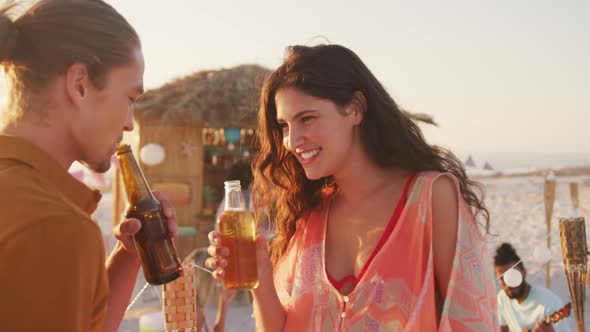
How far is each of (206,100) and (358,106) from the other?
26.0 feet

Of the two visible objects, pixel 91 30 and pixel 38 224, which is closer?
pixel 38 224

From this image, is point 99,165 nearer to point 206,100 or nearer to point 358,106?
point 358,106

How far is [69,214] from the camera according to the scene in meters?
1.03

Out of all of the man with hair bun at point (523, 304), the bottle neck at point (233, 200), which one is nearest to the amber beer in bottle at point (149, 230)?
the bottle neck at point (233, 200)

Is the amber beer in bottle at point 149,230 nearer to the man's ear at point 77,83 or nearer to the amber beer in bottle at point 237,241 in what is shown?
the amber beer in bottle at point 237,241

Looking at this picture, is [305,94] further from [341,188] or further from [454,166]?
[454,166]

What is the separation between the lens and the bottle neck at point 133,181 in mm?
1946

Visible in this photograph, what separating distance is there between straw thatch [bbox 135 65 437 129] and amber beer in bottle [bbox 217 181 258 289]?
778 cm

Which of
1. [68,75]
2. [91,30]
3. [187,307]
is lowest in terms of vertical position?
[187,307]

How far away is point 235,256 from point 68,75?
110cm

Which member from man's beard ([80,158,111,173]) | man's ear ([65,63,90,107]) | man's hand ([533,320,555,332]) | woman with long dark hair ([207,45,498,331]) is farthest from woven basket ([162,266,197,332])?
man's hand ([533,320,555,332])

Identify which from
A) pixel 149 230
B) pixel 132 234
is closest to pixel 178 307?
pixel 149 230

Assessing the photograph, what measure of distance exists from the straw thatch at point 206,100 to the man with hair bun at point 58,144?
8.59 meters

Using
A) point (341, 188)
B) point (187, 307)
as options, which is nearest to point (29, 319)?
point (187, 307)
